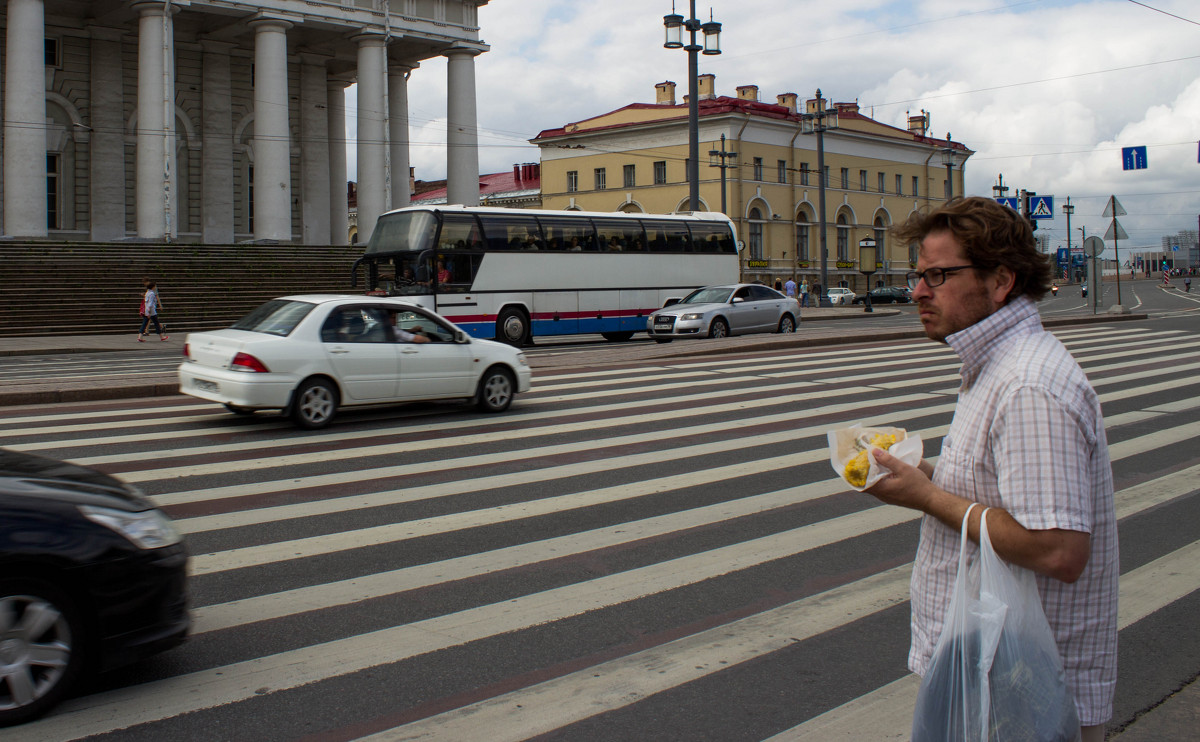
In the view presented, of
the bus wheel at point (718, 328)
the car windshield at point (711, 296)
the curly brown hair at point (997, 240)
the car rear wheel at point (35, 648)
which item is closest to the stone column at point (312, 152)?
the car windshield at point (711, 296)

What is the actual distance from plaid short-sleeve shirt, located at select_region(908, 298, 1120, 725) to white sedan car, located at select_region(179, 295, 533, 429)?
388 inches

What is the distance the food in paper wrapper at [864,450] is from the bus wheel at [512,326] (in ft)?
81.0

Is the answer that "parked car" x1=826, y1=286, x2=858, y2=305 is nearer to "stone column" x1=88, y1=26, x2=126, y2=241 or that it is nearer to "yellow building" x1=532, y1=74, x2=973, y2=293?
"yellow building" x1=532, y1=74, x2=973, y2=293

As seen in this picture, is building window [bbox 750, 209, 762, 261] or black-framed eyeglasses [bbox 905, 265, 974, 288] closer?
black-framed eyeglasses [bbox 905, 265, 974, 288]

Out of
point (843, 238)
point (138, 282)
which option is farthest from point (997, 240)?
point (843, 238)

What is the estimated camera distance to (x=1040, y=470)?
2.21 meters

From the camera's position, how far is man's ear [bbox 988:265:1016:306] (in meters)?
A: 2.45

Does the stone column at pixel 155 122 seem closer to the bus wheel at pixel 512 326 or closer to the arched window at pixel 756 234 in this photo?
the bus wheel at pixel 512 326

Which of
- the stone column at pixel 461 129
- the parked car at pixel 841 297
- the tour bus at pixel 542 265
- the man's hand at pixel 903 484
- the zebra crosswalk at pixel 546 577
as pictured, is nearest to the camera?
the man's hand at pixel 903 484

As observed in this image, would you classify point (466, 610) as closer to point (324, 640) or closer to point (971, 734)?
point (324, 640)

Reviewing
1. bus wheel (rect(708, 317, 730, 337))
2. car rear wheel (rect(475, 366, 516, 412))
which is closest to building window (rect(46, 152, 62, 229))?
Answer: bus wheel (rect(708, 317, 730, 337))

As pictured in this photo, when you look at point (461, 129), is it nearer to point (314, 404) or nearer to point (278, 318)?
point (278, 318)

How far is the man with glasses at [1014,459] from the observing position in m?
2.22

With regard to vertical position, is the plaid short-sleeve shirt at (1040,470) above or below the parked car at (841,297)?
below
